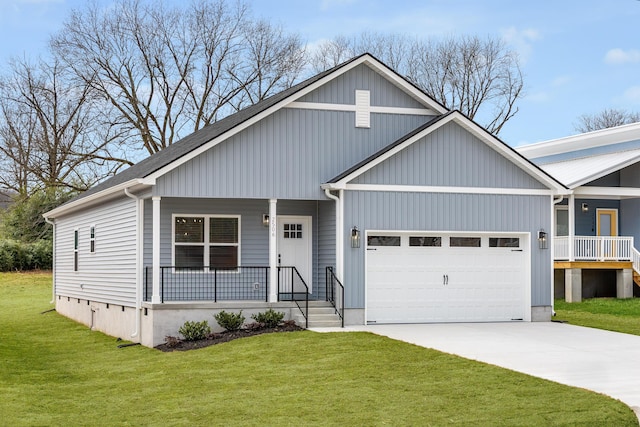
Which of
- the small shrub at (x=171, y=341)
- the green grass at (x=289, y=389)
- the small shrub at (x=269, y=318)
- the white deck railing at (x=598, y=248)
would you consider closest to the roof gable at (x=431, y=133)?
the small shrub at (x=269, y=318)

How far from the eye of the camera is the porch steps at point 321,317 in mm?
19828

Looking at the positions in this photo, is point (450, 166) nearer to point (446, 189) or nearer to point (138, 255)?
point (446, 189)

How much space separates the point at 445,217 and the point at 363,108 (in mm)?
3358

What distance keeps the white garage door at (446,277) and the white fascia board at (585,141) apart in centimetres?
1393

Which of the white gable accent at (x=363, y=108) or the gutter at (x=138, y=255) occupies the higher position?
the white gable accent at (x=363, y=108)

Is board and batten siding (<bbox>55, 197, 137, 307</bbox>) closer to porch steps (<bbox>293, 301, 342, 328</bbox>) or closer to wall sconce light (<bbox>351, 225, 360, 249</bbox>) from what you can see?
porch steps (<bbox>293, 301, 342, 328</bbox>)

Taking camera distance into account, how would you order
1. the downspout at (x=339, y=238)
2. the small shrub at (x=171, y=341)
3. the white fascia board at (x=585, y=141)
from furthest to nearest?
the white fascia board at (x=585, y=141)
the downspout at (x=339, y=238)
the small shrub at (x=171, y=341)

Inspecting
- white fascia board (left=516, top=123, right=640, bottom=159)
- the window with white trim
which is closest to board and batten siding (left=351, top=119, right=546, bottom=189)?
the window with white trim

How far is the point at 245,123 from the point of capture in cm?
2041

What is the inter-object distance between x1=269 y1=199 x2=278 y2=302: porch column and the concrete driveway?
191cm

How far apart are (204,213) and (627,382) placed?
38.3 ft

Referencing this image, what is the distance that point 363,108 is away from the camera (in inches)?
858

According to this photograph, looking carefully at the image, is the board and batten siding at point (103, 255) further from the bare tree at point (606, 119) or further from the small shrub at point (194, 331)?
the bare tree at point (606, 119)

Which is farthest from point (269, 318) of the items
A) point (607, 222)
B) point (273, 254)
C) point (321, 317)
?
point (607, 222)
